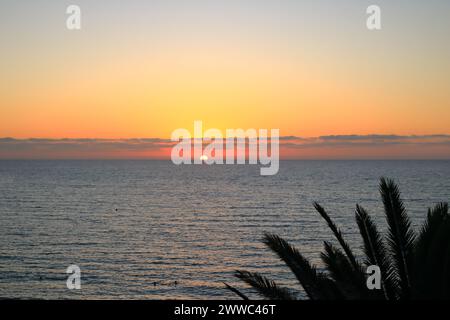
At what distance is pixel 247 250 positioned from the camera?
1769 inches

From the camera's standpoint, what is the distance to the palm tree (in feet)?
26.8

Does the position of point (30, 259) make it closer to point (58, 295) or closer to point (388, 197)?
point (58, 295)

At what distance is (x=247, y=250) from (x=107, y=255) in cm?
1221

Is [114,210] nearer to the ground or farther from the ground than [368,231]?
farther from the ground

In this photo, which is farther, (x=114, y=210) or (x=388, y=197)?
(x=114, y=210)

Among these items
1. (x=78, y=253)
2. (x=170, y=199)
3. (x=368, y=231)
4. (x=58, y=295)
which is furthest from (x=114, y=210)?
(x=368, y=231)

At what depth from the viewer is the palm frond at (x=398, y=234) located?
9383 mm

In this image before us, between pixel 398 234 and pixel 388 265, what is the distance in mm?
731

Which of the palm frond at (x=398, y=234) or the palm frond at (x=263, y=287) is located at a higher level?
the palm frond at (x=398, y=234)
